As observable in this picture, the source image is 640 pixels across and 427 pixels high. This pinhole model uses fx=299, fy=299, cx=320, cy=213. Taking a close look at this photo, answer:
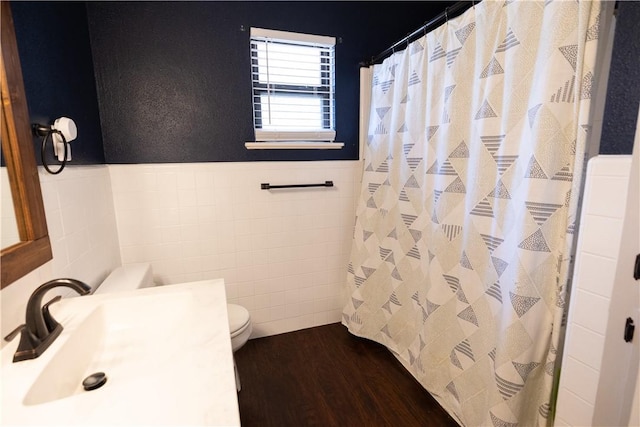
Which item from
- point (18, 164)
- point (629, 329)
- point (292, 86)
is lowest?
point (629, 329)

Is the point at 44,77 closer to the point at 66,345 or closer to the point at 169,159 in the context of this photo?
the point at 169,159

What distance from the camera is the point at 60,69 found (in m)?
1.21

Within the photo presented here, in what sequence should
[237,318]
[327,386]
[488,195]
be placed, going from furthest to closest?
[327,386] < [237,318] < [488,195]

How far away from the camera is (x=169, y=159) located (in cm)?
180

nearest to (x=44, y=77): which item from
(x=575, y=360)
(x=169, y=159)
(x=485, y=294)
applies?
(x=169, y=159)

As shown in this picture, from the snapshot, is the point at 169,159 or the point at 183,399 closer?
the point at 183,399

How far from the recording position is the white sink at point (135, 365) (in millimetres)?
573

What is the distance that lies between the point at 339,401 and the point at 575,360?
1109mm

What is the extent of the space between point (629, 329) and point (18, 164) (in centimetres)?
172

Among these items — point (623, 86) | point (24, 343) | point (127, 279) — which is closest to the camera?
point (24, 343)

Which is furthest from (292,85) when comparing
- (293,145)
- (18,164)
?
(18,164)

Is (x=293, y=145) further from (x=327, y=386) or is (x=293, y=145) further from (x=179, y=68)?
(x=327, y=386)

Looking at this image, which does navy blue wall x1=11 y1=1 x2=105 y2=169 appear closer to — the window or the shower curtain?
the window

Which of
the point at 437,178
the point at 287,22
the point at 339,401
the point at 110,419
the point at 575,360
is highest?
the point at 287,22
